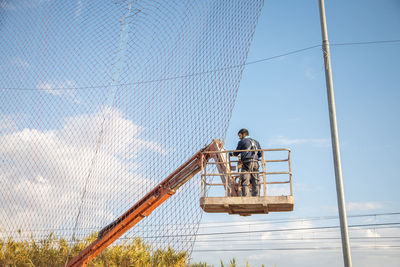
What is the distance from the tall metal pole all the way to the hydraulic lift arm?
336 cm

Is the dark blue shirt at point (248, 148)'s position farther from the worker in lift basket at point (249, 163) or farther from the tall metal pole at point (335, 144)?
the tall metal pole at point (335, 144)

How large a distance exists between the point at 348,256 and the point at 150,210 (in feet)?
18.5

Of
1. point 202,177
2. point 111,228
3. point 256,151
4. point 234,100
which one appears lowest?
point 111,228

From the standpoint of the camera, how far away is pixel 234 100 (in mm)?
9875

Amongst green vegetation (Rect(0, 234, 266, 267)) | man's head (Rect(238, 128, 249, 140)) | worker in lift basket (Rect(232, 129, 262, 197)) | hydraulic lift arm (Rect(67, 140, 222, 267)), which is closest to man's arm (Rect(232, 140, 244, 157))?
worker in lift basket (Rect(232, 129, 262, 197))

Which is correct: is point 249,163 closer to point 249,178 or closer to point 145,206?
point 249,178

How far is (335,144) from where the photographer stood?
8141 mm

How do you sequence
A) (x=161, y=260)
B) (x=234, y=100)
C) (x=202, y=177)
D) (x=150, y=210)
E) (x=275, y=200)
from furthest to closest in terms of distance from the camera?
1. (x=161, y=260)
2. (x=150, y=210)
3. (x=234, y=100)
4. (x=202, y=177)
5. (x=275, y=200)

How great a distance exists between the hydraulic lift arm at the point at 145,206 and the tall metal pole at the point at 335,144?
11.0 ft

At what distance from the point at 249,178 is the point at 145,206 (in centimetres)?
342


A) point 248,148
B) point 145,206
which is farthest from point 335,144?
point 145,206

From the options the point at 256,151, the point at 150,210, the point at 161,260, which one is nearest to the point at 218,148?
the point at 256,151

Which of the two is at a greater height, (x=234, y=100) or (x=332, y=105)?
(x=234, y=100)

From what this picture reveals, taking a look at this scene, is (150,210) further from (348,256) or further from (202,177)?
(348,256)
